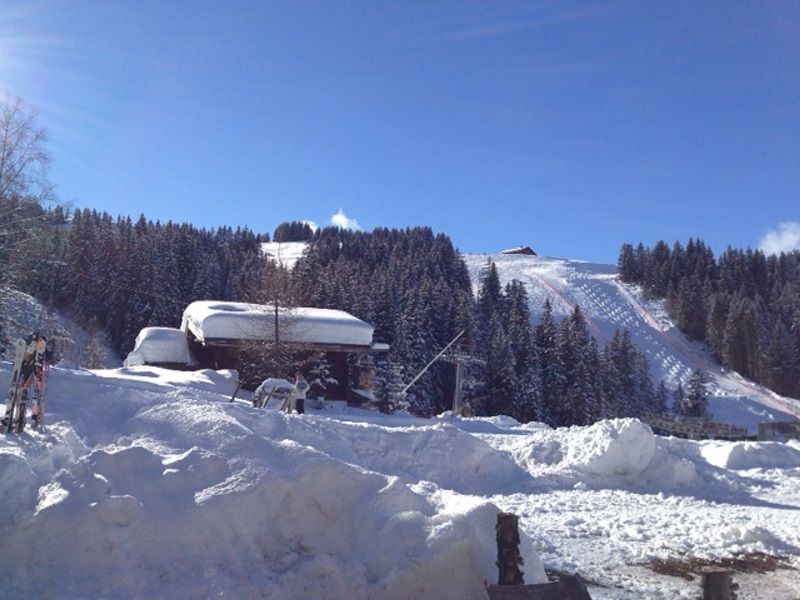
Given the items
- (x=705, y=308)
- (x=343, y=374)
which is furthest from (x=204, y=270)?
(x=705, y=308)

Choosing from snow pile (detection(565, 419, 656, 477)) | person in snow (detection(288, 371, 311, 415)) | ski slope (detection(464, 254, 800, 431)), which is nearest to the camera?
snow pile (detection(565, 419, 656, 477))

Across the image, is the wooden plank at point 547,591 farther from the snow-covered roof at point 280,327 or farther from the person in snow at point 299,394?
the snow-covered roof at point 280,327

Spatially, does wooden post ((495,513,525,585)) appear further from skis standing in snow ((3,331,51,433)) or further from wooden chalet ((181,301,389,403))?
wooden chalet ((181,301,389,403))

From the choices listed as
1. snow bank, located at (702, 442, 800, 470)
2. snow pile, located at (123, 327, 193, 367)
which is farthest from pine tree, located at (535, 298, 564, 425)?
snow bank, located at (702, 442, 800, 470)

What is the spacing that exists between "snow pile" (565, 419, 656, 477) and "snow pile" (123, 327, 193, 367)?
21.5 meters

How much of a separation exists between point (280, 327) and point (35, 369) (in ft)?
70.2

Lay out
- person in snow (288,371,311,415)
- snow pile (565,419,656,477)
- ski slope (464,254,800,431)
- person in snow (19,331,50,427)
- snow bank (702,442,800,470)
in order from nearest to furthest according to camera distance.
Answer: person in snow (19,331,50,427) < snow pile (565,419,656,477) < snow bank (702,442,800,470) < person in snow (288,371,311,415) < ski slope (464,254,800,431)

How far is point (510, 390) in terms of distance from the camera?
5566 centimetres

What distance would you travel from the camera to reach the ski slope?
6931cm

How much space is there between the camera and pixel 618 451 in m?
12.5

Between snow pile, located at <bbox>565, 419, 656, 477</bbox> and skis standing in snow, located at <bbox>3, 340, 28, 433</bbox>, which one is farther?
snow pile, located at <bbox>565, 419, 656, 477</bbox>

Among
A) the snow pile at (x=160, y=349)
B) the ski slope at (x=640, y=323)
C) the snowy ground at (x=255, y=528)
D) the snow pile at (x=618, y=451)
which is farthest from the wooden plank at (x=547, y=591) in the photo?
the ski slope at (x=640, y=323)

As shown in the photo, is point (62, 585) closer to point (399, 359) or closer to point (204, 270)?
point (399, 359)

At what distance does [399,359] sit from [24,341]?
45069 mm
